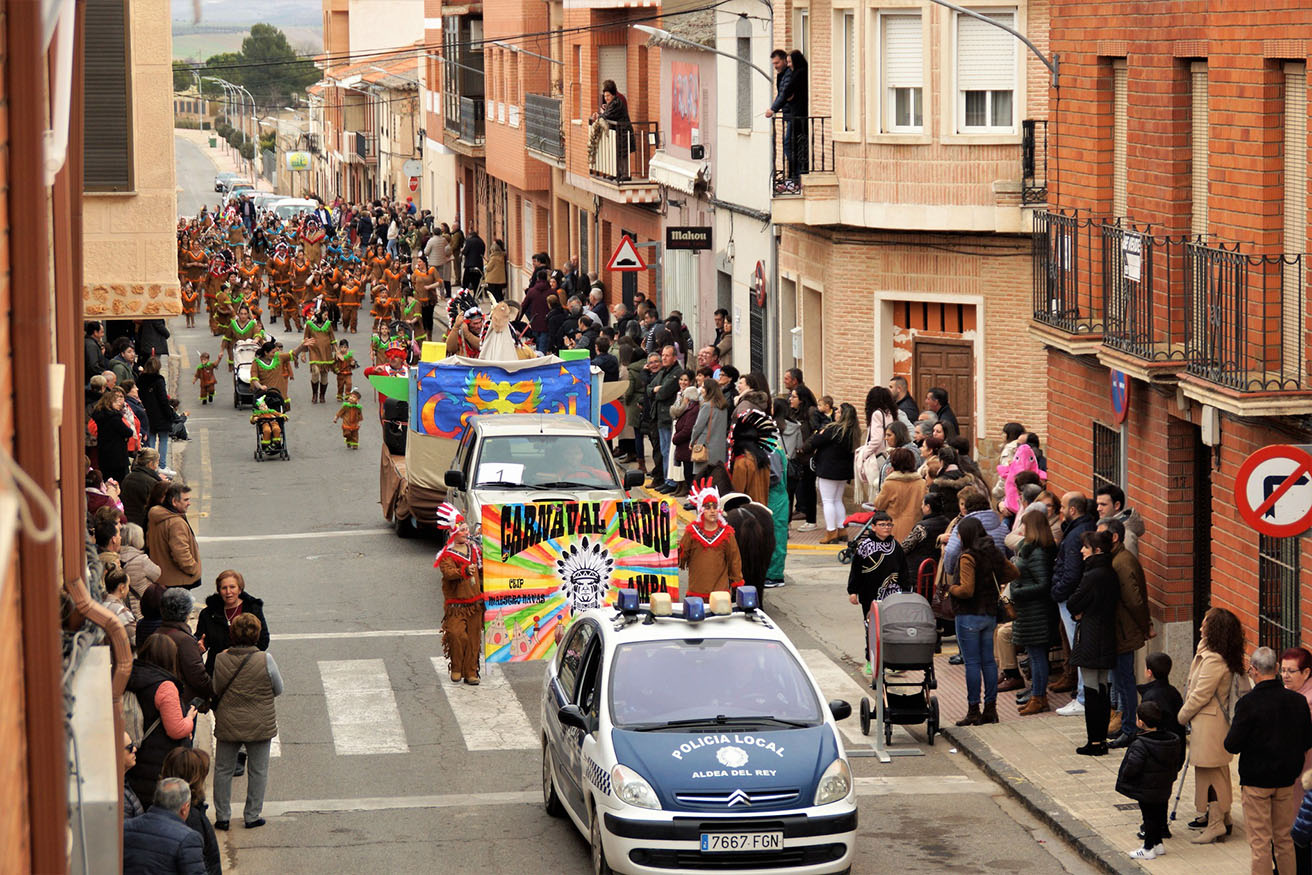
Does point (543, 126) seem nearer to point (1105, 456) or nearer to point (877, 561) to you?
point (1105, 456)

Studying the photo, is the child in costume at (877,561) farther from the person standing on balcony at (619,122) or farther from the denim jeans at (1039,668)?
the person standing on balcony at (619,122)

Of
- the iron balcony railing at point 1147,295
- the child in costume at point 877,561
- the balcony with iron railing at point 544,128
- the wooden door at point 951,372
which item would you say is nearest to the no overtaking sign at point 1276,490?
the iron balcony railing at point 1147,295

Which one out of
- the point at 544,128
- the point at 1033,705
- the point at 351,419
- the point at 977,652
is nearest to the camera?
the point at 977,652

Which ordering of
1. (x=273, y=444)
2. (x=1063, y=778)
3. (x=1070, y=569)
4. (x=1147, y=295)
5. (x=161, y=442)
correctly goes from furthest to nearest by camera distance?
(x=273, y=444) < (x=161, y=442) < (x=1147, y=295) < (x=1070, y=569) < (x=1063, y=778)

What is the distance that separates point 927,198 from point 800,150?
2.69 meters

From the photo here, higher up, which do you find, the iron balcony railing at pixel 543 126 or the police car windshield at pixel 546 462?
the iron balcony railing at pixel 543 126

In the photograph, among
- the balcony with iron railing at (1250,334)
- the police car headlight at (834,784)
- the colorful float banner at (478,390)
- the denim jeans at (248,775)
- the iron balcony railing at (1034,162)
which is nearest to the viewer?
the police car headlight at (834,784)

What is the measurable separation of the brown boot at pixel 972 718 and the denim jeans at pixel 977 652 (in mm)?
56


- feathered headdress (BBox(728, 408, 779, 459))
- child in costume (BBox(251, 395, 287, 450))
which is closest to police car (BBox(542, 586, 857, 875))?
feathered headdress (BBox(728, 408, 779, 459))

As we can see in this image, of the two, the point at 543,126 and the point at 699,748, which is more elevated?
the point at 543,126

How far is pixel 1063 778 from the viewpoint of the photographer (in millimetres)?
14750

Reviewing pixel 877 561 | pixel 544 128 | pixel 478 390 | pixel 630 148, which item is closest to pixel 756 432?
pixel 478 390

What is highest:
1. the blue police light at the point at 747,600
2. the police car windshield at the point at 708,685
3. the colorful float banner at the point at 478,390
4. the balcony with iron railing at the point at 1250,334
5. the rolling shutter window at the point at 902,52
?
the rolling shutter window at the point at 902,52

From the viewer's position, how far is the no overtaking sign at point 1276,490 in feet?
39.9
